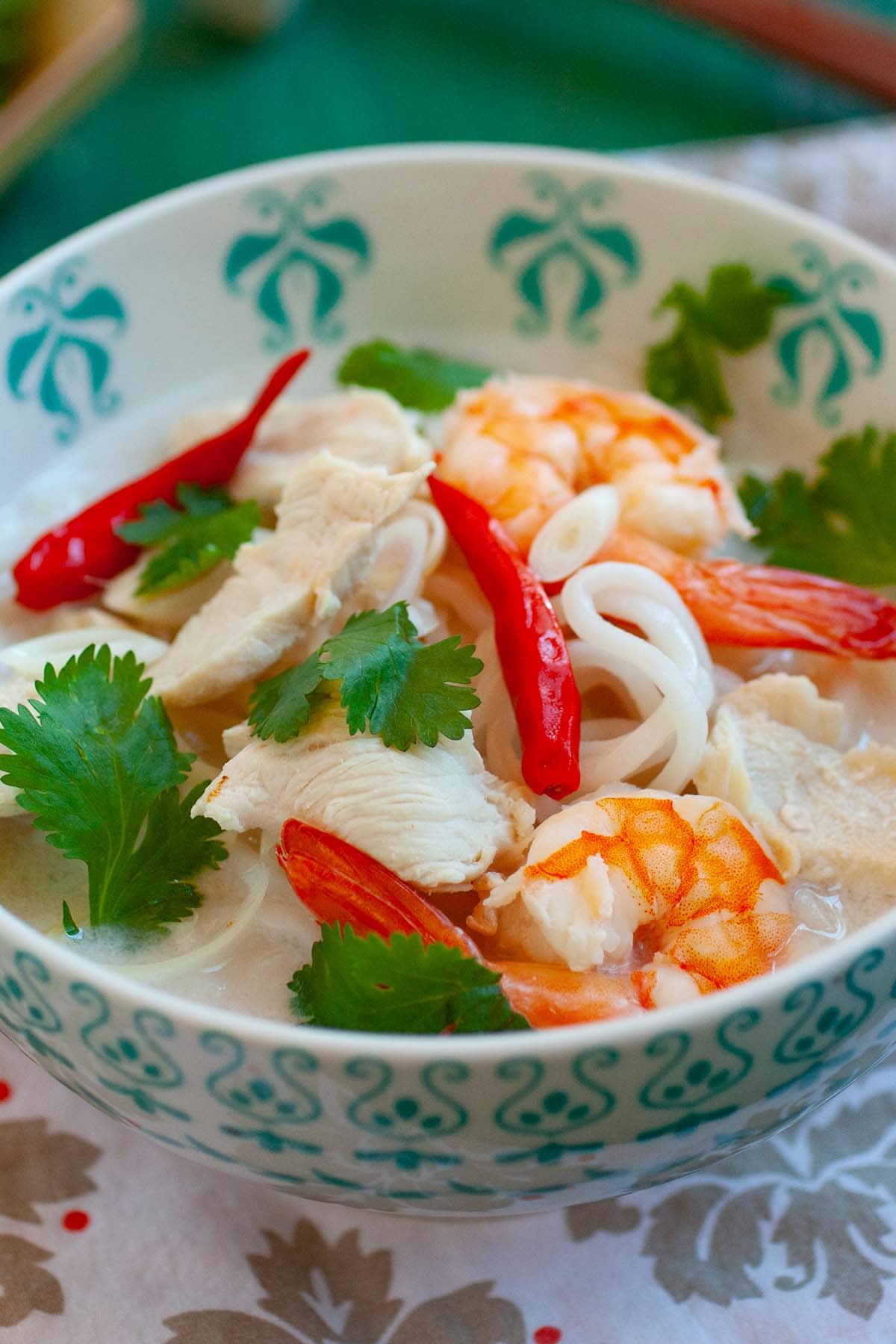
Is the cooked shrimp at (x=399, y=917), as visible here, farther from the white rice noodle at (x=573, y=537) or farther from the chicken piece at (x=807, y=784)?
the white rice noodle at (x=573, y=537)

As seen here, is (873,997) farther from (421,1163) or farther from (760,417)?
(760,417)

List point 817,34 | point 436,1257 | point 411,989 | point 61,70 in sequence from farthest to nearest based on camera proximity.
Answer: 1. point 817,34
2. point 61,70
3. point 436,1257
4. point 411,989

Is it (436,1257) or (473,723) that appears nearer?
(436,1257)

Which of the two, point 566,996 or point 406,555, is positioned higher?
point 406,555

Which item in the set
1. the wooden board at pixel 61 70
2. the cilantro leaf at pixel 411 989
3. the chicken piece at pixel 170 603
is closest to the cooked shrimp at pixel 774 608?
the chicken piece at pixel 170 603

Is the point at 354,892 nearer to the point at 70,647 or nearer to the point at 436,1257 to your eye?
the point at 436,1257

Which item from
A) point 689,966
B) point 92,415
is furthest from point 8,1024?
point 92,415

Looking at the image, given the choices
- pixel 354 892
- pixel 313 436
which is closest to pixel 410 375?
pixel 313 436

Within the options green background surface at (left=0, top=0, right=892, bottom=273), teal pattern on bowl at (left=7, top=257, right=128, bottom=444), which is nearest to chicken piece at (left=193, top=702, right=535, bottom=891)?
teal pattern on bowl at (left=7, top=257, right=128, bottom=444)

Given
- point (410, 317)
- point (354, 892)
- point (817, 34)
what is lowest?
point (354, 892)
